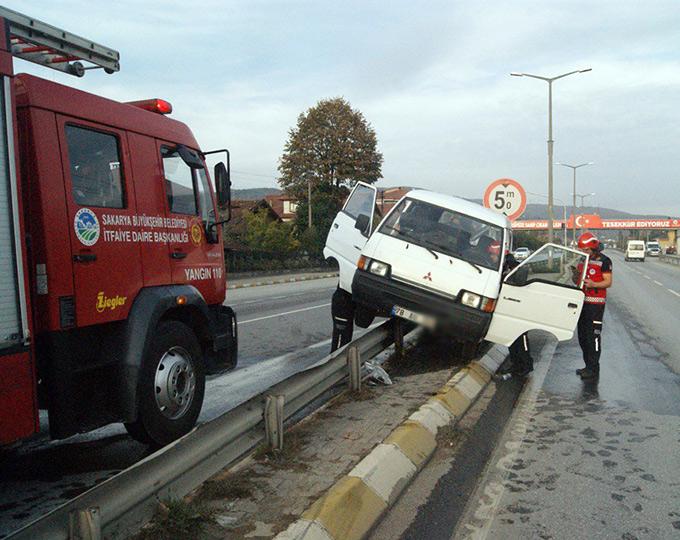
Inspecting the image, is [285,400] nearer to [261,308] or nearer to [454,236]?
[454,236]

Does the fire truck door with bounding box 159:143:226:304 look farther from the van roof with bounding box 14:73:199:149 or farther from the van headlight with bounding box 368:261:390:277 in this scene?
the van headlight with bounding box 368:261:390:277

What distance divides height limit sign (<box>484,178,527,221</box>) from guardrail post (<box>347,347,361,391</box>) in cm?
805

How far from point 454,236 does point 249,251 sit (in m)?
29.8

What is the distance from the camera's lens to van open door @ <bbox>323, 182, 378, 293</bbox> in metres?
8.70

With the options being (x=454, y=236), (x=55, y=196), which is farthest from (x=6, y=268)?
(x=454, y=236)

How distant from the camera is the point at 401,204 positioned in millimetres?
8469

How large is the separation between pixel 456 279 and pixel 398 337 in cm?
117

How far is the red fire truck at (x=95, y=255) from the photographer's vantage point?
369cm

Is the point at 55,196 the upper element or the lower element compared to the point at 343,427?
upper

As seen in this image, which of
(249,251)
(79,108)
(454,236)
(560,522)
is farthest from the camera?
(249,251)

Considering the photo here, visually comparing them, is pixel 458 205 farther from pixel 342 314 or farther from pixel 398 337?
pixel 342 314

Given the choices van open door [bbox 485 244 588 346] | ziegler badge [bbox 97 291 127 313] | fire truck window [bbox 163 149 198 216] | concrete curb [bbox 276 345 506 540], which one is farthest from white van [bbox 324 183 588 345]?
ziegler badge [bbox 97 291 127 313]

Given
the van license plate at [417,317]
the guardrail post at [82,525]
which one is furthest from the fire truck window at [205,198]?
the guardrail post at [82,525]

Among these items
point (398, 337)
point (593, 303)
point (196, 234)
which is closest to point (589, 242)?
point (593, 303)
